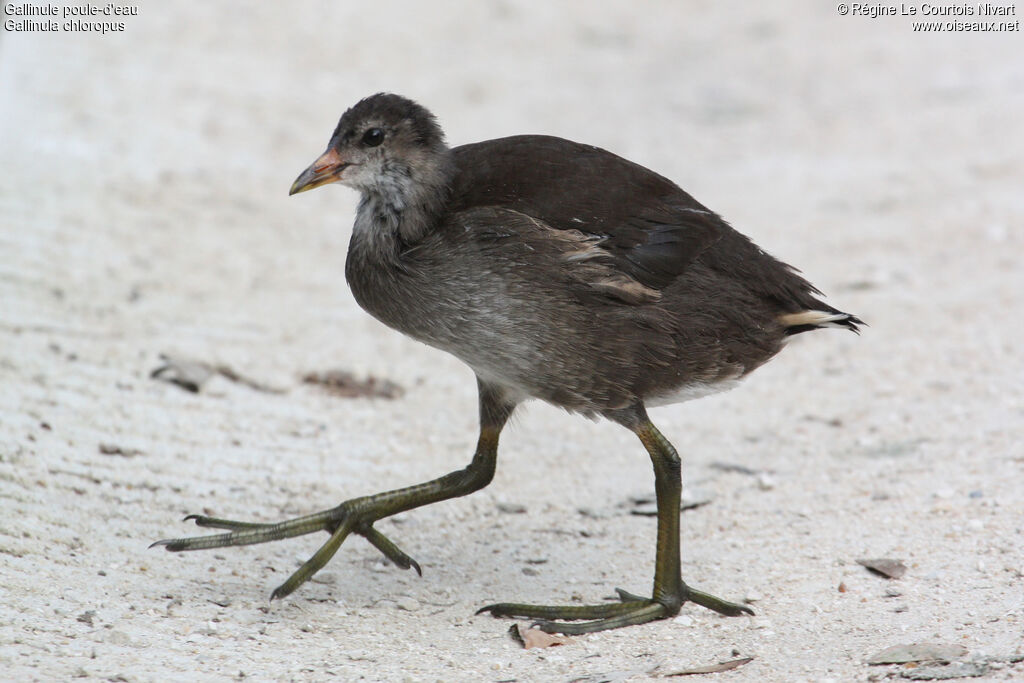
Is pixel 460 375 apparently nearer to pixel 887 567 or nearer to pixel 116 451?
pixel 116 451

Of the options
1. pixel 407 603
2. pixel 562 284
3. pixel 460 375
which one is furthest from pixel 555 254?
pixel 460 375

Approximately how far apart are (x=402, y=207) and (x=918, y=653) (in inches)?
74.8

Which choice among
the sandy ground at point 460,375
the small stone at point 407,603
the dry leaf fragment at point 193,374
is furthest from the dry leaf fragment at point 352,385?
the small stone at point 407,603

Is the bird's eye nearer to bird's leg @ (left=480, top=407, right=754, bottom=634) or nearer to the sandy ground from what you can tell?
bird's leg @ (left=480, top=407, right=754, bottom=634)

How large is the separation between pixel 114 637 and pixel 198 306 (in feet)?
9.31

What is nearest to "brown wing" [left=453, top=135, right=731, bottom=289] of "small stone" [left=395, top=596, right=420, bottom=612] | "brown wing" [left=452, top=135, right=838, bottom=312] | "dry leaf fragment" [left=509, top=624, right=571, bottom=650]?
"brown wing" [left=452, top=135, right=838, bottom=312]

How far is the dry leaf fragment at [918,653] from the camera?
10.2 ft

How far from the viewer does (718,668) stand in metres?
3.19

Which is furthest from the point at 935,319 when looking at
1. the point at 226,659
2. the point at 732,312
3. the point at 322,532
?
the point at 226,659

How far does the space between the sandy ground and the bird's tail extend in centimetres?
75

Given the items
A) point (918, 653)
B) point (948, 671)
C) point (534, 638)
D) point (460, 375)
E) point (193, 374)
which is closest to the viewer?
point (948, 671)

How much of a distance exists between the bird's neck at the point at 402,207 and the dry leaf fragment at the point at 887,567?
1.71 metres

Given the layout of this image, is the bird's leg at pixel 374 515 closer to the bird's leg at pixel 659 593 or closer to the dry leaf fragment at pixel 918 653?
the bird's leg at pixel 659 593

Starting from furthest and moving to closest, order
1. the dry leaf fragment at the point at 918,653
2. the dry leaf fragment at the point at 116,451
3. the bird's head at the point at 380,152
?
the dry leaf fragment at the point at 116,451 → the bird's head at the point at 380,152 → the dry leaf fragment at the point at 918,653
